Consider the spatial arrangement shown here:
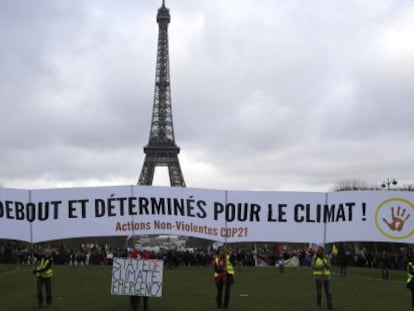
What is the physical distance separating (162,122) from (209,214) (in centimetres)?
8371

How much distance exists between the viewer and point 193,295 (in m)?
19.4

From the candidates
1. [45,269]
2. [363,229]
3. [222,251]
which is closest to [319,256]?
[222,251]

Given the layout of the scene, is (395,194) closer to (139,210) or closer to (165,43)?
(139,210)

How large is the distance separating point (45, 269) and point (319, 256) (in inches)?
274

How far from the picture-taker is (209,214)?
20.8 meters

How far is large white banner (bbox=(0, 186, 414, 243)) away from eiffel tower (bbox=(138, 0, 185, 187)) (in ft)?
243

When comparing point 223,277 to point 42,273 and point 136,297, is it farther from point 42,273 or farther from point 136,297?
point 42,273

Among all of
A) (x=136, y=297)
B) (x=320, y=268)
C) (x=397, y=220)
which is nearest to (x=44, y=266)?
(x=136, y=297)

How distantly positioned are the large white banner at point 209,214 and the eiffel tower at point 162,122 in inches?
2916

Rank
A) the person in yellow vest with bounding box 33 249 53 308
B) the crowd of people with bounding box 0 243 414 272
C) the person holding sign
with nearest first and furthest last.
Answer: the person holding sign < the person in yellow vest with bounding box 33 249 53 308 < the crowd of people with bounding box 0 243 414 272

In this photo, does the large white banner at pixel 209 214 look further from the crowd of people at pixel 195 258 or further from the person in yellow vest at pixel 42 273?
the crowd of people at pixel 195 258

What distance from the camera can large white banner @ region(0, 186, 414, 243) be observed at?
1911 centimetres

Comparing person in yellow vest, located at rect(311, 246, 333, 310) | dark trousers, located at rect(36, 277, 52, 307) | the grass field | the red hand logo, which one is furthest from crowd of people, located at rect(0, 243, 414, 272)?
person in yellow vest, located at rect(311, 246, 333, 310)

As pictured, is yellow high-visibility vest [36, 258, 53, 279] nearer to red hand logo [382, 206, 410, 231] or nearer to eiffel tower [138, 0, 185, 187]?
red hand logo [382, 206, 410, 231]
